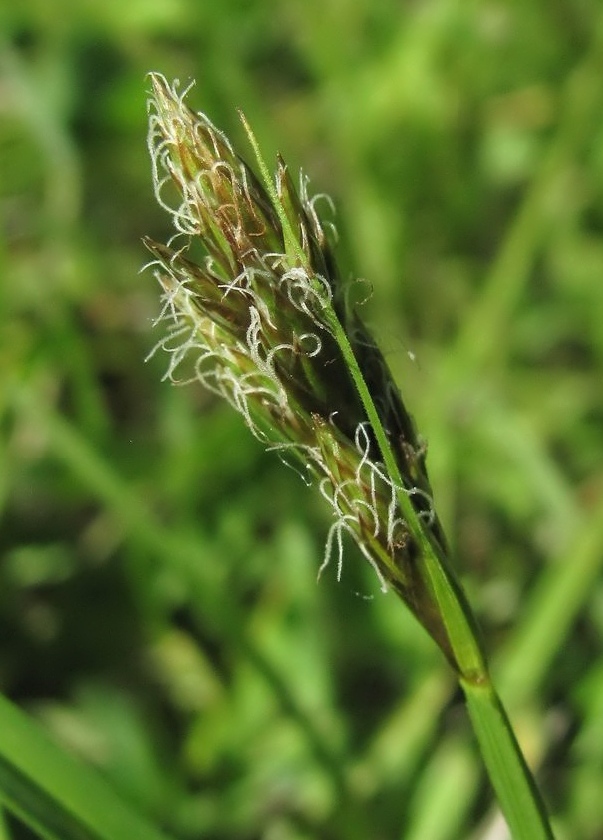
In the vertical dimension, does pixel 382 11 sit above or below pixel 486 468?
above

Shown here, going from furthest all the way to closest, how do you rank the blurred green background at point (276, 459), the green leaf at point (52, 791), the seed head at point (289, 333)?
the blurred green background at point (276, 459), the green leaf at point (52, 791), the seed head at point (289, 333)

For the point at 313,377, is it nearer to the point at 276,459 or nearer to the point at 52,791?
the point at 52,791

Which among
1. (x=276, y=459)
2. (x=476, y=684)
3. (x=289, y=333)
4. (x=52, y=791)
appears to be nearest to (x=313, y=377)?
(x=289, y=333)

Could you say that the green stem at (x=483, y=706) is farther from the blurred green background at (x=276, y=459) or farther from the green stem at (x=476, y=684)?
the blurred green background at (x=276, y=459)

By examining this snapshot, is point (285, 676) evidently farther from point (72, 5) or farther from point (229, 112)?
point (72, 5)

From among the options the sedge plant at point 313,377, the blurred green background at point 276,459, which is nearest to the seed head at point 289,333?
the sedge plant at point 313,377

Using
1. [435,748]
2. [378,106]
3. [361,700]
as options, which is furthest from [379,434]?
[378,106]
